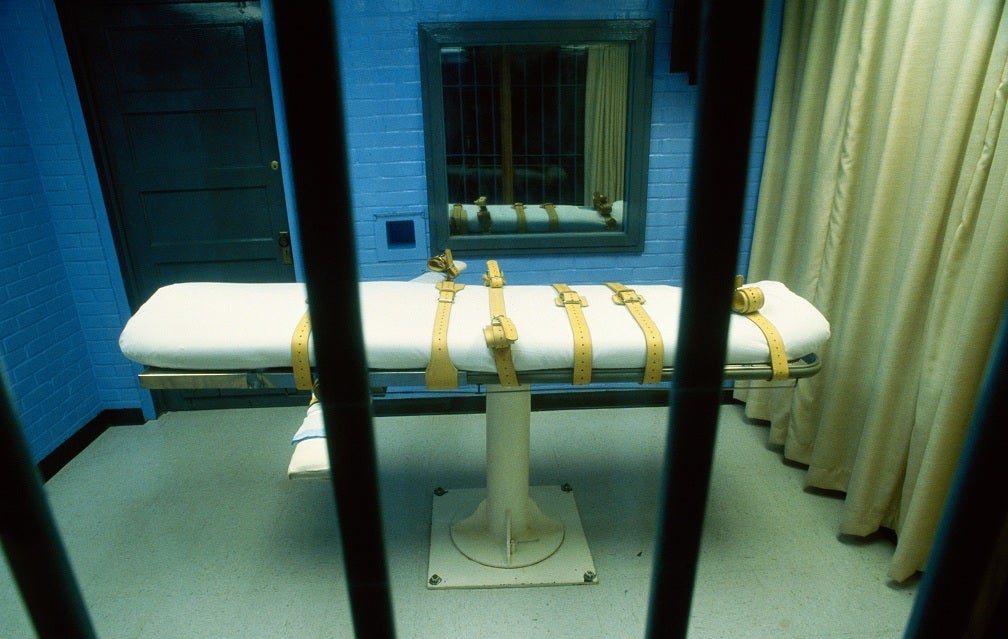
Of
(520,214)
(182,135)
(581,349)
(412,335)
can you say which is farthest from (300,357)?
(182,135)

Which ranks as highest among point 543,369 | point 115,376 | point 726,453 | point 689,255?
point 689,255

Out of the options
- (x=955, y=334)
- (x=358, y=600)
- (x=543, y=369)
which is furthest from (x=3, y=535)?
(x=955, y=334)

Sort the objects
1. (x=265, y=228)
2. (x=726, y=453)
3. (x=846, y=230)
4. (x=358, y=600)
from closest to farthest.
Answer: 1. (x=358, y=600)
2. (x=846, y=230)
3. (x=726, y=453)
4. (x=265, y=228)

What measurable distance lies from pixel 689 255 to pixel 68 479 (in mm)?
3425

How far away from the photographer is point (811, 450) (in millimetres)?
2703

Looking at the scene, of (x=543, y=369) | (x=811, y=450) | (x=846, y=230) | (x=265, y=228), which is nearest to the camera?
(x=543, y=369)

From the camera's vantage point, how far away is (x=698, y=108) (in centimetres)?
34

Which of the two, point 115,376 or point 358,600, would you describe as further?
point 115,376

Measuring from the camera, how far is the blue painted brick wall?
261cm

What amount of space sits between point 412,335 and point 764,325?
1.17m

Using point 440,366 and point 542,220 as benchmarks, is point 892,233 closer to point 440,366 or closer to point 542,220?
point 542,220

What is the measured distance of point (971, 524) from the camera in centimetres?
42

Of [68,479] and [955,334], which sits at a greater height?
[955,334]

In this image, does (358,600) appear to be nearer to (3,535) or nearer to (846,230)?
(3,535)
